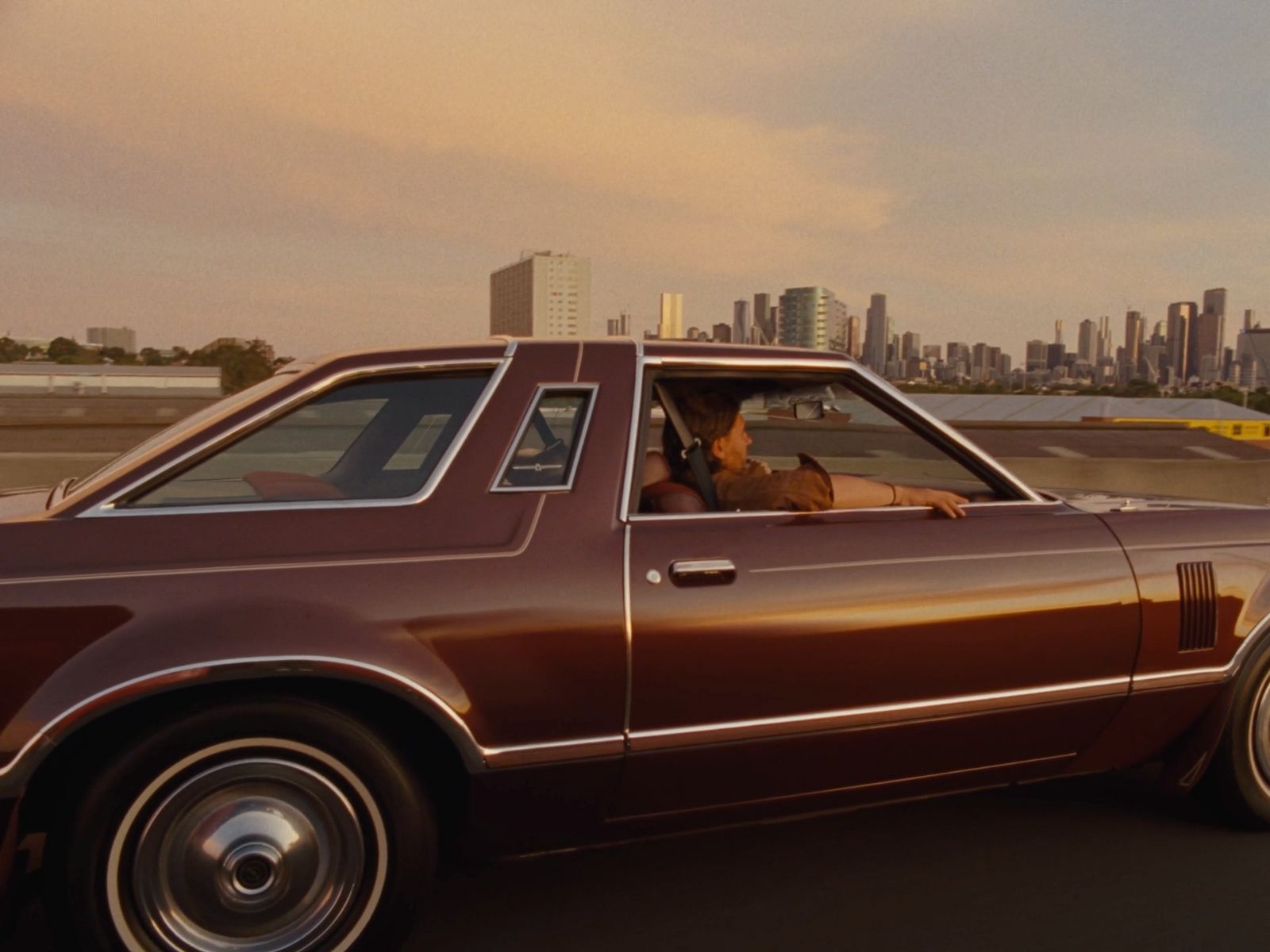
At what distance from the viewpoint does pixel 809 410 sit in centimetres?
365

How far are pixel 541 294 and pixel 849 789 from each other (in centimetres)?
310

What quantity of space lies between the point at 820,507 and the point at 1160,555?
1.06 m

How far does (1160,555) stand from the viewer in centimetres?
351

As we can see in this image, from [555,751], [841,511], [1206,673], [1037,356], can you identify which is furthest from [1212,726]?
[1037,356]

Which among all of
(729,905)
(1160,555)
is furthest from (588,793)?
(1160,555)

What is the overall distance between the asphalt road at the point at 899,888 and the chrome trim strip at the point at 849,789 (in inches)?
10.3

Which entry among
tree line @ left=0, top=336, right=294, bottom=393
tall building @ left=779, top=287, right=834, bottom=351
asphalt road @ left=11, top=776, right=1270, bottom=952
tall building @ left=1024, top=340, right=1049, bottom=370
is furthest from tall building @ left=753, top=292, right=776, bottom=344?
tall building @ left=1024, top=340, right=1049, bottom=370

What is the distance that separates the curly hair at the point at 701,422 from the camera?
11.8ft

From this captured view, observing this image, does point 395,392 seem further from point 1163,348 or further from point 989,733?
point 1163,348

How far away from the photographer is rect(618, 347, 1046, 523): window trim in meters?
3.04

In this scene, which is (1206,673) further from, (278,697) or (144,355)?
(144,355)

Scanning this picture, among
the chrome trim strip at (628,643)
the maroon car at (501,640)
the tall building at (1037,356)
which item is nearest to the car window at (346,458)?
the maroon car at (501,640)

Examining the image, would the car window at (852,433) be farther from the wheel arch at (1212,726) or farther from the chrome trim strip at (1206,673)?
the wheel arch at (1212,726)

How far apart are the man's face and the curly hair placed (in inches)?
0.5
